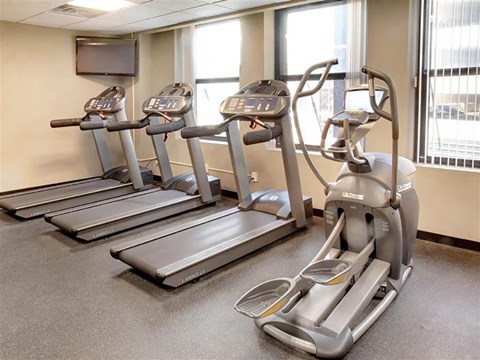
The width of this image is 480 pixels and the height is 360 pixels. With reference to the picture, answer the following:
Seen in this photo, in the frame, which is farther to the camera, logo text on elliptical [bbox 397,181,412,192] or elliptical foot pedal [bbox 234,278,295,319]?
logo text on elliptical [bbox 397,181,412,192]

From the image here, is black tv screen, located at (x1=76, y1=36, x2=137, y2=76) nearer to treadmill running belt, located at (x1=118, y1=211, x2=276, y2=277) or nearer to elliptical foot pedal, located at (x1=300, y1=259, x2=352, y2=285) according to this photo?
treadmill running belt, located at (x1=118, y1=211, x2=276, y2=277)

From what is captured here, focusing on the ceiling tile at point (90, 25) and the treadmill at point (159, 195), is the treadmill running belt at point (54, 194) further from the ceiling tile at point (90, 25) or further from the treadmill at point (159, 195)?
the ceiling tile at point (90, 25)

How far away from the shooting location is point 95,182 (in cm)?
571

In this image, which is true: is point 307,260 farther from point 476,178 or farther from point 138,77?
point 138,77

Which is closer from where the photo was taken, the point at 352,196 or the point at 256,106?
the point at 352,196

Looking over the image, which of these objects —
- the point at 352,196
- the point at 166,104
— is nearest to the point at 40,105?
the point at 166,104

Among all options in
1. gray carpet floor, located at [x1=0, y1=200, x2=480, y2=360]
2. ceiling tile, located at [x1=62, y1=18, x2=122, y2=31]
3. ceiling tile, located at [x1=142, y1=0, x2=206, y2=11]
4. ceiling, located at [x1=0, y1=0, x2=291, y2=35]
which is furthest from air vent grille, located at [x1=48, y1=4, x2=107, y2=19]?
gray carpet floor, located at [x1=0, y1=200, x2=480, y2=360]

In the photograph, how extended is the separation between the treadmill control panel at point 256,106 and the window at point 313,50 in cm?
91

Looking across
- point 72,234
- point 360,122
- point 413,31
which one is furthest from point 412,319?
point 72,234

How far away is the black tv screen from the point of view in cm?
594

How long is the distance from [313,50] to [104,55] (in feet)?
10.7

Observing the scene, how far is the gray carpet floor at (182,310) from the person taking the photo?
→ 2204 mm

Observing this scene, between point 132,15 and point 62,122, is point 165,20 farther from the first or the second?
point 62,122

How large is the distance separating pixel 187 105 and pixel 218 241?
1.95m
